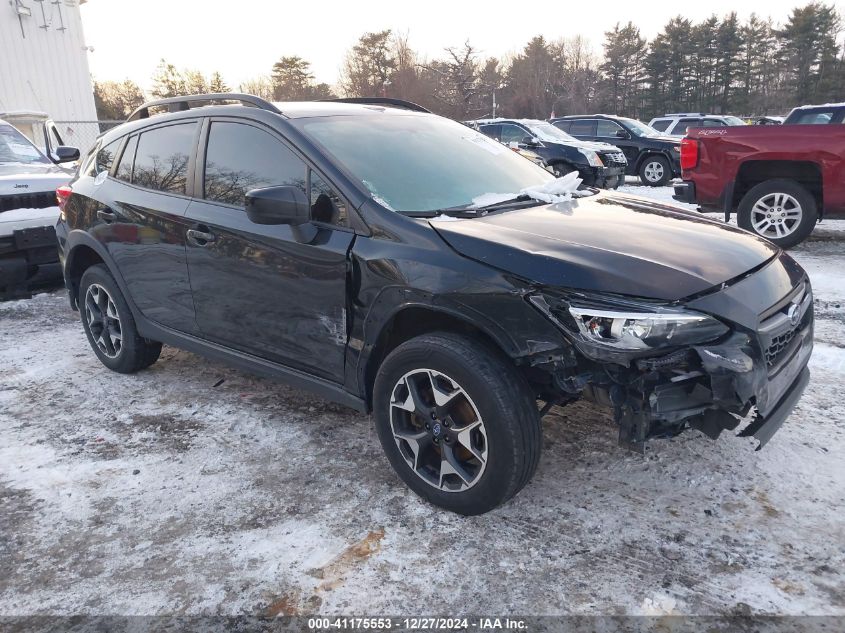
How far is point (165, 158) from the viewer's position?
13.1 ft

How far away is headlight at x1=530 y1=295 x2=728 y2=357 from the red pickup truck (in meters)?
5.91

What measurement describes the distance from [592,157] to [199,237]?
37.6 ft

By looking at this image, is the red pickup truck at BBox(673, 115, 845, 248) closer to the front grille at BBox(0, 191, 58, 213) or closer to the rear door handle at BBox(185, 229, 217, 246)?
the rear door handle at BBox(185, 229, 217, 246)

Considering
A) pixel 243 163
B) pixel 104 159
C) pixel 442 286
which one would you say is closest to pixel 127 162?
pixel 104 159

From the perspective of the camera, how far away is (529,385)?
2623mm

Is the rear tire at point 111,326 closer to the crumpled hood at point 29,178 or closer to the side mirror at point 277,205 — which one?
the side mirror at point 277,205

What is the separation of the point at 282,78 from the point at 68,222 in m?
52.7

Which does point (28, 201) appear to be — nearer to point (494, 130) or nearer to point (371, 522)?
point (371, 522)

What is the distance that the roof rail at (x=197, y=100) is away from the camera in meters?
3.50

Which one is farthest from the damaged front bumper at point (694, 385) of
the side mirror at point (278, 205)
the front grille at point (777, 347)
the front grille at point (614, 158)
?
the front grille at point (614, 158)

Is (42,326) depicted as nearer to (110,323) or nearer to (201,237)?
(110,323)

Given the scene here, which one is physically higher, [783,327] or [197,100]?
[197,100]

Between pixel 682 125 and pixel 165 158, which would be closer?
pixel 165 158

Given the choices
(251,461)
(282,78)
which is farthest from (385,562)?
(282,78)
